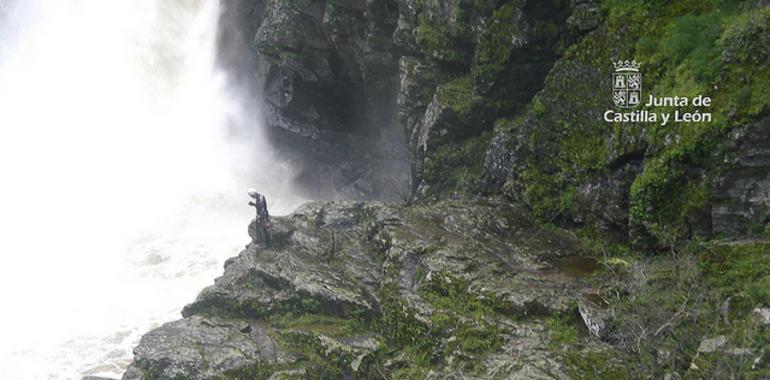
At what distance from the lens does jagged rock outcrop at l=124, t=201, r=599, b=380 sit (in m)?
10.4

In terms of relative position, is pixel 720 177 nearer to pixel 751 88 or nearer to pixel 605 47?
pixel 751 88

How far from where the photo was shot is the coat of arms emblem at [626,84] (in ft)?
39.2

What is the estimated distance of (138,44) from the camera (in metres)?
34.1

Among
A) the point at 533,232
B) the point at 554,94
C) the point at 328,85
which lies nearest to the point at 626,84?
the point at 554,94

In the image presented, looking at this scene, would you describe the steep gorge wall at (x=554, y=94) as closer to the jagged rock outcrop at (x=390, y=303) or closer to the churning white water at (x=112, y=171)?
the jagged rock outcrop at (x=390, y=303)

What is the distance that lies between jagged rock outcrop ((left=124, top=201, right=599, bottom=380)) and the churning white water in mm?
6692

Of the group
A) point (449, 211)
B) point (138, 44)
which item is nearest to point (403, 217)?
point (449, 211)

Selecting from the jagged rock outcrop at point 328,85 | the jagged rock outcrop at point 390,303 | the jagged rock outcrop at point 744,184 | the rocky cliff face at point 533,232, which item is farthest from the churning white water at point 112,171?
the jagged rock outcrop at point 744,184

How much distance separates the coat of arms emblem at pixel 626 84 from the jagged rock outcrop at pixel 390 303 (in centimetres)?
327

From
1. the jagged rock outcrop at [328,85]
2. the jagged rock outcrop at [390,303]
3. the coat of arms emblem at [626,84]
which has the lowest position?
the jagged rock outcrop at [390,303]

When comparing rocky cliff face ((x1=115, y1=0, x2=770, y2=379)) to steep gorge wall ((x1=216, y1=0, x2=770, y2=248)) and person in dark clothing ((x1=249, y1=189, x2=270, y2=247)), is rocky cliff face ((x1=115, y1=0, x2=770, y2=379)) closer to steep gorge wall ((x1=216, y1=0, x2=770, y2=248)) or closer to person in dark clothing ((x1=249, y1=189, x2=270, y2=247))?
steep gorge wall ((x1=216, y1=0, x2=770, y2=248))

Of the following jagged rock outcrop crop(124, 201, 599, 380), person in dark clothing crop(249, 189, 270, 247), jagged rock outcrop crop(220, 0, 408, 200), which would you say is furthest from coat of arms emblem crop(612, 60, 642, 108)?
jagged rock outcrop crop(220, 0, 408, 200)

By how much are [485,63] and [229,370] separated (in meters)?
10.1

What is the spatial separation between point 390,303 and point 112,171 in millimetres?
24699
